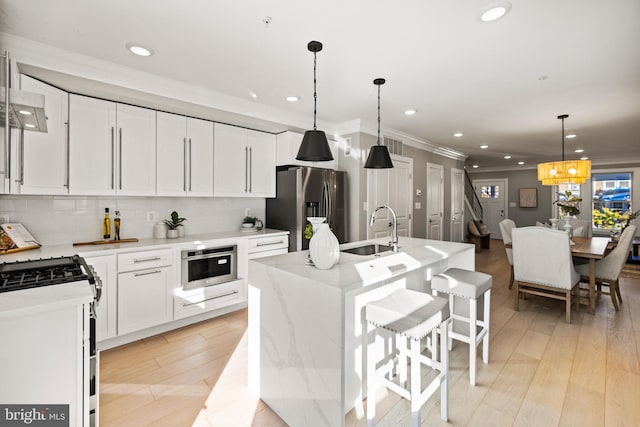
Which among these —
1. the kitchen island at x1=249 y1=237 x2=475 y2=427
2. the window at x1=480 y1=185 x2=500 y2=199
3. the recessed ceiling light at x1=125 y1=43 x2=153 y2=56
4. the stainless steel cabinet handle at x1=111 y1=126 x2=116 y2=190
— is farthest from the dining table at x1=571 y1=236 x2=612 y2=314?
the window at x1=480 y1=185 x2=500 y2=199

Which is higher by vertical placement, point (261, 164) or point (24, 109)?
point (261, 164)

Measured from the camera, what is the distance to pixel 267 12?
1906 millimetres

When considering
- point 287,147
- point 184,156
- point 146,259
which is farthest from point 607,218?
point 146,259

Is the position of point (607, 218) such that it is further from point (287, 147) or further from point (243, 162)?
point (243, 162)

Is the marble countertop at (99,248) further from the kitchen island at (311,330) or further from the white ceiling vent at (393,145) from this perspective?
the white ceiling vent at (393,145)

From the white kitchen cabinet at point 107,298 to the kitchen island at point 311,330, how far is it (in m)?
1.41

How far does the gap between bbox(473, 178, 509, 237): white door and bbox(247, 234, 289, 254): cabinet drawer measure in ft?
28.7

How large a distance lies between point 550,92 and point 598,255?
186 centimetres

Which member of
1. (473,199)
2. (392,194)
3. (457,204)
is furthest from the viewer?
(473,199)

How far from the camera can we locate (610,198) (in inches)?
324

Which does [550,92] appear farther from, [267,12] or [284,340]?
[284,340]

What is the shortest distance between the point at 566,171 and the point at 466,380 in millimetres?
3491

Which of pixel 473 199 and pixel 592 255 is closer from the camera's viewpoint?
pixel 592 255

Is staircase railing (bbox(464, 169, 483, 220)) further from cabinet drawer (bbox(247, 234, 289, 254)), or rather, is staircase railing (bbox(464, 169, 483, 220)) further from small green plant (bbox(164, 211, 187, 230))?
small green plant (bbox(164, 211, 187, 230))
